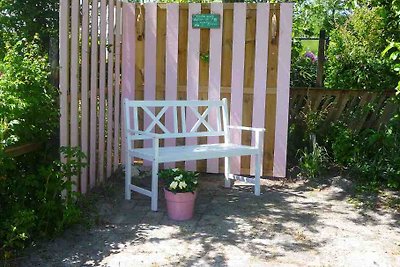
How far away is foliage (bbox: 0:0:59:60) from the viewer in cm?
499

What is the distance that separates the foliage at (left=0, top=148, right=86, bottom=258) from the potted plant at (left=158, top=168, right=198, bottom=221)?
85 cm

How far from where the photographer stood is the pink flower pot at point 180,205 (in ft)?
15.4

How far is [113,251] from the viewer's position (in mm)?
3975

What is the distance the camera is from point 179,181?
4695mm

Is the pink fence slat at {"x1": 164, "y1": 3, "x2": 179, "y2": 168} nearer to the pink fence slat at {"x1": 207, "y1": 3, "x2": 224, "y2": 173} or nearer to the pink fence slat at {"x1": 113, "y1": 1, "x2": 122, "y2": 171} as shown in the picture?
the pink fence slat at {"x1": 207, "y1": 3, "x2": 224, "y2": 173}

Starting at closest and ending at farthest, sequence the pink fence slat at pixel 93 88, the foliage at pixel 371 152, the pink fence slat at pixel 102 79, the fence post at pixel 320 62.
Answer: the pink fence slat at pixel 93 88
the pink fence slat at pixel 102 79
the foliage at pixel 371 152
the fence post at pixel 320 62

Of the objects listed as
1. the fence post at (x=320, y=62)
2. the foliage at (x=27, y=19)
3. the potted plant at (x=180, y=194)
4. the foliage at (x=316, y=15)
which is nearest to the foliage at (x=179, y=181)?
the potted plant at (x=180, y=194)

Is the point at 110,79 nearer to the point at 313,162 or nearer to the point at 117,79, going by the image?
the point at 117,79

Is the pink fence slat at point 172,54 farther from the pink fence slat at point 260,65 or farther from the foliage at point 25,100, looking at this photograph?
the foliage at point 25,100

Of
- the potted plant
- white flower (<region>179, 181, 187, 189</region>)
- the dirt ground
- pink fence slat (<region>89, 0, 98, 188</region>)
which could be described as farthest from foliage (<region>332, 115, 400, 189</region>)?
pink fence slat (<region>89, 0, 98, 188</region>)

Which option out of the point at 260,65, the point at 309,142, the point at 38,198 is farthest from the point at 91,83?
the point at 309,142

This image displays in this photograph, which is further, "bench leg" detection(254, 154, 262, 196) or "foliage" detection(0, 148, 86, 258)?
"bench leg" detection(254, 154, 262, 196)

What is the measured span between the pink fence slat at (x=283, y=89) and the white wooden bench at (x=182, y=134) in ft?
1.41

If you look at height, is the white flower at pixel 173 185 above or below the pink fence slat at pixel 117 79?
below
